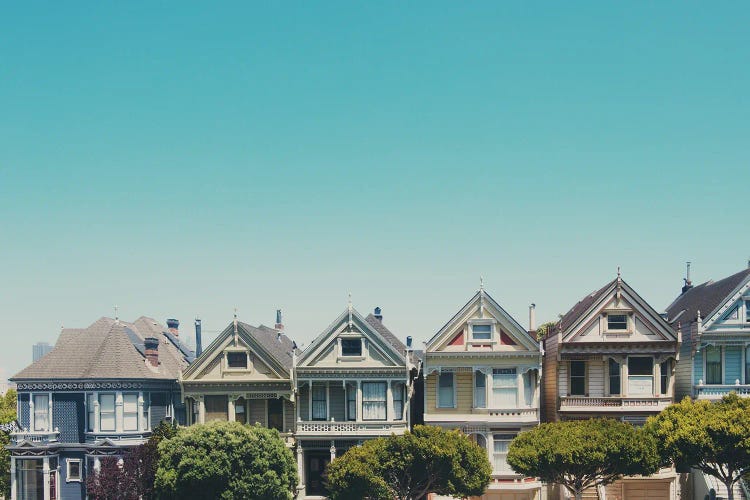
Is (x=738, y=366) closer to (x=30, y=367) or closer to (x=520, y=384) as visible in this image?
(x=520, y=384)

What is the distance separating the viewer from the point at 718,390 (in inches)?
1694

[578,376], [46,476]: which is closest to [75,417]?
[46,476]

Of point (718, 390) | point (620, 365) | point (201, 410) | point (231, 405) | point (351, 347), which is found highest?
point (351, 347)

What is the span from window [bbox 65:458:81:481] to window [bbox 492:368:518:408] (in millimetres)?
24976

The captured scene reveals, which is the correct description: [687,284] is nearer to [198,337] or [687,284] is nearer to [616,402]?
[616,402]

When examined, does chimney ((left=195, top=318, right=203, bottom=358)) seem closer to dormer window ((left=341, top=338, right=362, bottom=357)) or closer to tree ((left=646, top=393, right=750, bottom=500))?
dormer window ((left=341, top=338, right=362, bottom=357))

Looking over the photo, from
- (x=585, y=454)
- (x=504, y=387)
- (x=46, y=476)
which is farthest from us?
(x=504, y=387)

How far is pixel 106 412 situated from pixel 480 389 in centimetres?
2223

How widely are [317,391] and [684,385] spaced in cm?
2198

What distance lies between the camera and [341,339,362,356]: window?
147 ft

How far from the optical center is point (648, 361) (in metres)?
43.9

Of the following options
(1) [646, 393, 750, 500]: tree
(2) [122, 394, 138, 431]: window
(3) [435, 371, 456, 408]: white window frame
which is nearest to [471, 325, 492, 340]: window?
(3) [435, 371, 456, 408]: white window frame

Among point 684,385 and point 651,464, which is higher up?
point 684,385

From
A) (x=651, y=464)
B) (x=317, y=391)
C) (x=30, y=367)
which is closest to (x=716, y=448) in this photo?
(x=651, y=464)
